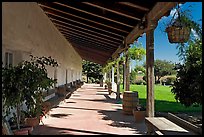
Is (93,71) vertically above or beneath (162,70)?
beneath

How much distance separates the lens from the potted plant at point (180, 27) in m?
4.19

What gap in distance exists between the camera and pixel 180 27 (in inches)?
166

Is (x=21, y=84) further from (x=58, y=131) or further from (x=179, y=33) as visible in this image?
(x=179, y=33)

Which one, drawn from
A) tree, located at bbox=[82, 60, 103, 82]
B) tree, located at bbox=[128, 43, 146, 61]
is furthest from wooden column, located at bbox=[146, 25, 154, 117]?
tree, located at bbox=[82, 60, 103, 82]

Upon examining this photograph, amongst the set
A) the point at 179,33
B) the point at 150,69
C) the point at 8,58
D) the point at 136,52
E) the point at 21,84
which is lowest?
the point at 21,84

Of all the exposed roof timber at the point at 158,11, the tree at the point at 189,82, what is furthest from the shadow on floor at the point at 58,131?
the exposed roof timber at the point at 158,11

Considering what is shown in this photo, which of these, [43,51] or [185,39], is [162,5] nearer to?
[185,39]

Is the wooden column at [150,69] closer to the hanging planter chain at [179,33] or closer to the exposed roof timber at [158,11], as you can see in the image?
the exposed roof timber at [158,11]

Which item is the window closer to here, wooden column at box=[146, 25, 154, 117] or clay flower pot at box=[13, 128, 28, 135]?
clay flower pot at box=[13, 128, 28, 135]

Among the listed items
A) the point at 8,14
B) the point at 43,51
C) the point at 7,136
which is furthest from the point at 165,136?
the point at 43,51

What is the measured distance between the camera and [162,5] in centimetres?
428

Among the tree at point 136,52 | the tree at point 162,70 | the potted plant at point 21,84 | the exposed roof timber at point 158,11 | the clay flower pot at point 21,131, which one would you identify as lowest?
the clay flower pot at point 21,131

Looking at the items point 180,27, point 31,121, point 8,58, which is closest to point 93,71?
point 8,58

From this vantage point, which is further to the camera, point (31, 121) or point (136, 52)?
point (136, 52)
